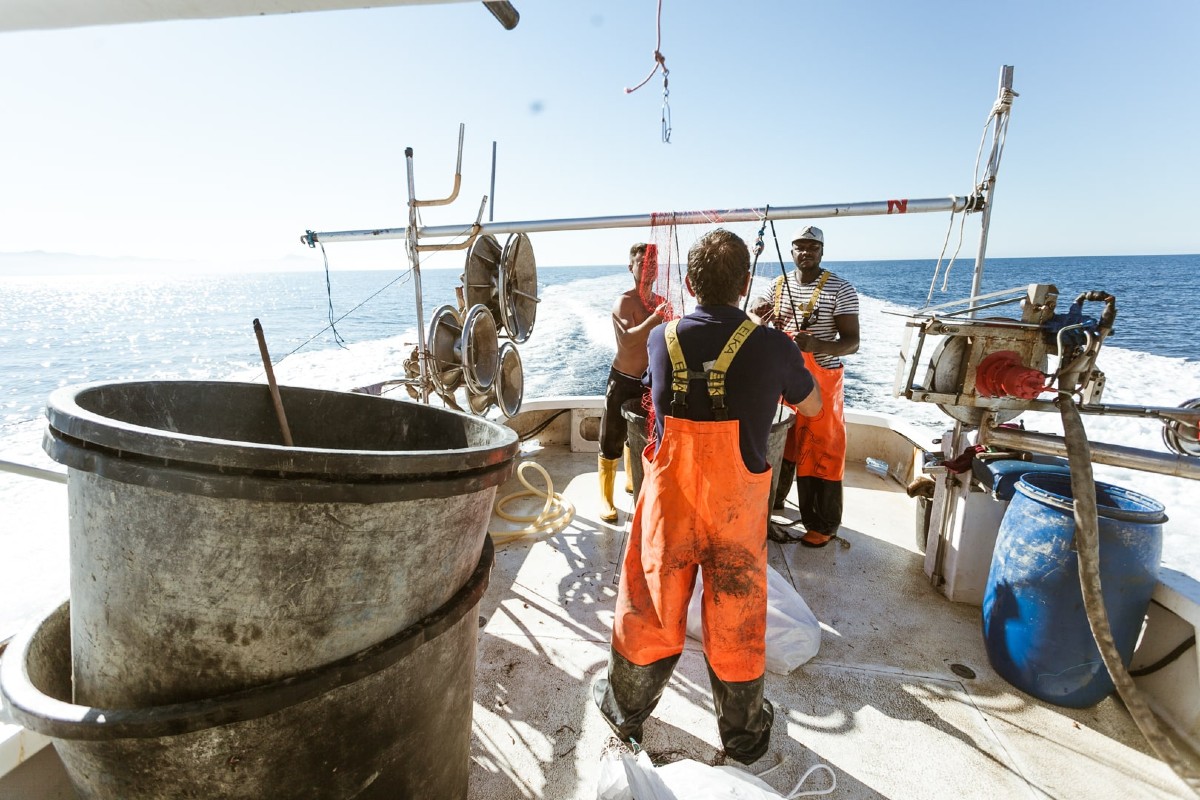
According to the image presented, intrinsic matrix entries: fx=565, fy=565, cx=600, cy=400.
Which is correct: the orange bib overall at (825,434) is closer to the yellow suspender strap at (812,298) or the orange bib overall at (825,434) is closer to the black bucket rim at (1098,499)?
the yellow suspender strap at (812,298)

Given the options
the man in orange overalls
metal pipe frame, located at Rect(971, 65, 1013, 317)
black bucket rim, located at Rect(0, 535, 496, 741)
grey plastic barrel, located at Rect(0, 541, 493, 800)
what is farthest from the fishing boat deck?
metal pipe frame, located at Rect(971, 65, 1013, 317)

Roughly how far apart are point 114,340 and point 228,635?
32.0 metres

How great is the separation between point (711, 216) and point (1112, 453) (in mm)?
2070

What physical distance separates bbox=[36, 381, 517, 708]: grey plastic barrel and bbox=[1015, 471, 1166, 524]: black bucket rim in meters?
2.23

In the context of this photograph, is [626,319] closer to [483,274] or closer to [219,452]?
[483,274]

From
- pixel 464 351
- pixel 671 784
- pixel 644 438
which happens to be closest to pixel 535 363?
pixel 464 351

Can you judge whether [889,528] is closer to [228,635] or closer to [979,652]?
[979,652]

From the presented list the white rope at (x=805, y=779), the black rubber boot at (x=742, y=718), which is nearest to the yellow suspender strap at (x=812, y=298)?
the black rubber boot at (x=742, y=718)

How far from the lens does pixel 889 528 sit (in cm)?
385

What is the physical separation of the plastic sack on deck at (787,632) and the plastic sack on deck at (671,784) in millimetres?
795

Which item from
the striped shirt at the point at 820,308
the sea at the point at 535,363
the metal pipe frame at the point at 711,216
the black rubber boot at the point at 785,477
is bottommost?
the sea at the point at 535,363

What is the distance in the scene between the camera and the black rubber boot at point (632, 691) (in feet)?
6.37

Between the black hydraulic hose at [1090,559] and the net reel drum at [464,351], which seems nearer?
the black hydraulic hose at [1090,559]

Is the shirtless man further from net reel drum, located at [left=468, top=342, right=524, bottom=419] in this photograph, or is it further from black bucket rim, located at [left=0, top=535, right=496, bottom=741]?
black bucket rim, located at [left=0, top=535, right=496, bottom=741]
